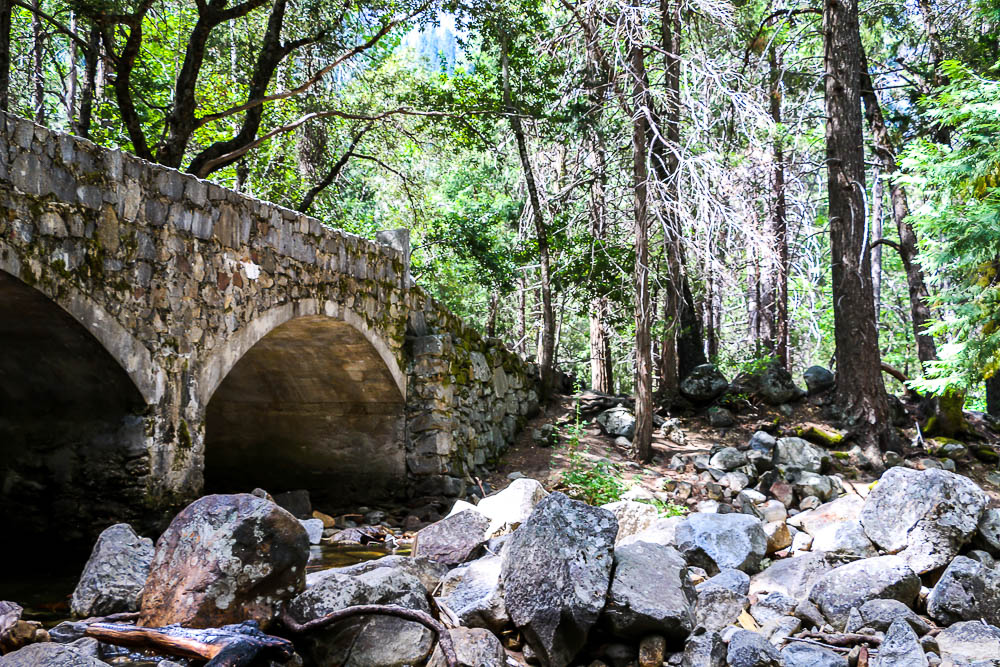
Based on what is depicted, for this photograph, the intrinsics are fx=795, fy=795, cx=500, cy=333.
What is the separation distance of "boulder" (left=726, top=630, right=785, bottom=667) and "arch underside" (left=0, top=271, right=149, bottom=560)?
12.6 ft

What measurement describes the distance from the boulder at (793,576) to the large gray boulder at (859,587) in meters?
0.18

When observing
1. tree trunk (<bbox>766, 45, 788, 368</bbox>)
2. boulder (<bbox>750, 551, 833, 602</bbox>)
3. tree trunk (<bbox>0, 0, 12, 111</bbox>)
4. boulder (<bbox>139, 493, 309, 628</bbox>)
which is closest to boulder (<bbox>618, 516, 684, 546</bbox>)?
boulder (<bbox>750, 551, 833, 602</bbox>)

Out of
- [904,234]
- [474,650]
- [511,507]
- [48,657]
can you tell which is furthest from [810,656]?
[904,234]

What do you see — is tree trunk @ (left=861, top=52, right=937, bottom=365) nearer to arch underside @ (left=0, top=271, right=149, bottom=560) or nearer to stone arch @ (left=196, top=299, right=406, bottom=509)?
stone arch @ (left=196, top=299, right=406, bottom=509)

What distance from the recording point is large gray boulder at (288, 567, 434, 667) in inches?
143

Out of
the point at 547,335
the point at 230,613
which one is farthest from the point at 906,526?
the point at 547,335

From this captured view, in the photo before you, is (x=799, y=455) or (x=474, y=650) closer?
(x=474, y=650)

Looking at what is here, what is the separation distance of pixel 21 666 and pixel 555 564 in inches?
93.8

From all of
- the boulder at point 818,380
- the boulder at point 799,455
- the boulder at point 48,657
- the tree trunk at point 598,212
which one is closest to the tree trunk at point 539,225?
the tree trunk at point 598,212

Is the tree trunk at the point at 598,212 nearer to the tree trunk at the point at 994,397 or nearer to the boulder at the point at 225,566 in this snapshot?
the tree trunk at the point at 994,397

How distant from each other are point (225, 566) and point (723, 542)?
3457 millimetres

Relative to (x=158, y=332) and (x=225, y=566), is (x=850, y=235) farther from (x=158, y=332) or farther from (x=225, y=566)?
(x=225, y=566)

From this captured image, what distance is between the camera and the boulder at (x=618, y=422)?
35.4 ft

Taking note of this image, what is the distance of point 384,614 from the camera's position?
12.4ft
